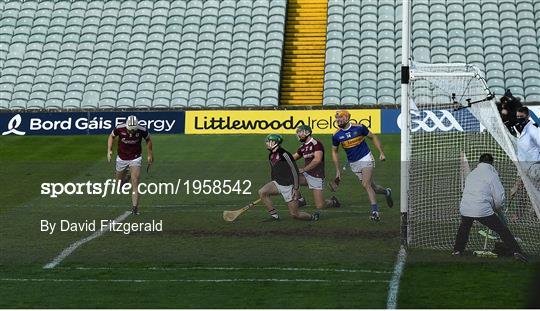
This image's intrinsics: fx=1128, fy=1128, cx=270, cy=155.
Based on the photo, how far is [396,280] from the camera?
55.6 feet

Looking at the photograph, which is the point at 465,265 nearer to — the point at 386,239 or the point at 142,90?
the point at 386,239

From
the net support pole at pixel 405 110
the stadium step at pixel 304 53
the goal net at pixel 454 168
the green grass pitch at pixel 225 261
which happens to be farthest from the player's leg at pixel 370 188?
the stadium step at pixel 304 53

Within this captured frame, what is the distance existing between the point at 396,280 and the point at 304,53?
29.2m

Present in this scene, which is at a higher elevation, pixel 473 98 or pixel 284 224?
pixel 473 98

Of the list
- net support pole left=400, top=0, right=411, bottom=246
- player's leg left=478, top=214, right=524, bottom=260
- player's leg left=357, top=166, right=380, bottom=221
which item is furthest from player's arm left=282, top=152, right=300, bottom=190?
player's leg left=478, top=214, right=524, bottom=260

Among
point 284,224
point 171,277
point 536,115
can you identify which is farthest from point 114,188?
point 536,115

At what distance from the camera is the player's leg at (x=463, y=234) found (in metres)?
18.9

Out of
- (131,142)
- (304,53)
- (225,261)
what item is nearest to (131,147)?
(131,142)

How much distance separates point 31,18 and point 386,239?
30.8 m

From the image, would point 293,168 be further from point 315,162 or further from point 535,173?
point 535,173

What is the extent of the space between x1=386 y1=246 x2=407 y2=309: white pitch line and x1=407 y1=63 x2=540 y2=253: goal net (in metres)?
0.93

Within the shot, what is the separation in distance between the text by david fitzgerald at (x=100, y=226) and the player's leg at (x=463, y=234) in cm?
659

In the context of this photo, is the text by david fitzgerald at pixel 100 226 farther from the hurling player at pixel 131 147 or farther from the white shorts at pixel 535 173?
the white shorts at pixel 535 173

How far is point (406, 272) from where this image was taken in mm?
17641
